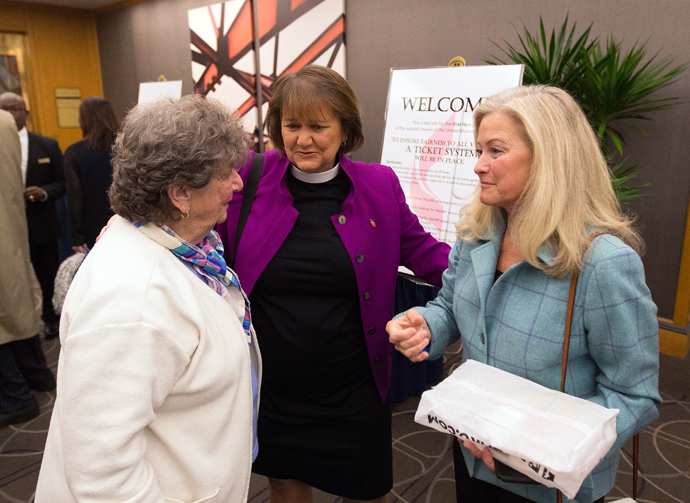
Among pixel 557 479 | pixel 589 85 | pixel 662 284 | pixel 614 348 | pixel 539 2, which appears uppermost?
pixel 539 2

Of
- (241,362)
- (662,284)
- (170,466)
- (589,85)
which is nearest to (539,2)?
(589,85)

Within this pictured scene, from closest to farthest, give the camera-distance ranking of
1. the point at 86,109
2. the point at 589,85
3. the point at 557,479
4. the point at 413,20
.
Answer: the point at 557,479
the point at 589,85
the point at 86,109
the point at 413,20

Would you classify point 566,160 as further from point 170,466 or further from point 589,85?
point 589,85

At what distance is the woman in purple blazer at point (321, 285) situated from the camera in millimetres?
1418

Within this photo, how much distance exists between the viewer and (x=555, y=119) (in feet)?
3.38

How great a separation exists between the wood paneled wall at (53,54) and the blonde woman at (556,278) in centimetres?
884

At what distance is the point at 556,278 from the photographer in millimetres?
1030

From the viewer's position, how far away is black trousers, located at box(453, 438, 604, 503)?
1154 mm

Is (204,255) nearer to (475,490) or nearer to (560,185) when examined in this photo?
(560,185)

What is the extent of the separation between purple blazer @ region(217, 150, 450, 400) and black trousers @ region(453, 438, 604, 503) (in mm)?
358

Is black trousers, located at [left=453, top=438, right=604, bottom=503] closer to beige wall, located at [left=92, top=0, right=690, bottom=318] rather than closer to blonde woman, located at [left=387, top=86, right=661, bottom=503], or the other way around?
blonde woman, located at [left=387, top=86, right=661, bottom=503]

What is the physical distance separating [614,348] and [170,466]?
923 mm

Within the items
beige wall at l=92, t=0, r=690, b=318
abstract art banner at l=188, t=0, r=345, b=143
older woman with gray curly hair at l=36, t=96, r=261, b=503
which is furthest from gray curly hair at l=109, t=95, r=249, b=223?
abstract art banner at l=188, t=0, r=345, b=143

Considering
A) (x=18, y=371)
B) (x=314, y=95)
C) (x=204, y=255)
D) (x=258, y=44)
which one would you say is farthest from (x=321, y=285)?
(x=258, y=44)
